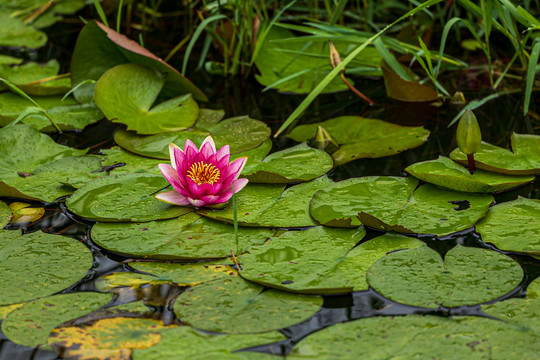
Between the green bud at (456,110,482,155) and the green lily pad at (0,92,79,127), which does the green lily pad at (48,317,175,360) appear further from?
the green lily pad at (0,92,79,127)

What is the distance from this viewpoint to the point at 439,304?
1.23 m

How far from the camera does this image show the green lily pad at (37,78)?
238 centimetres

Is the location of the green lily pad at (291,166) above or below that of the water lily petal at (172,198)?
above

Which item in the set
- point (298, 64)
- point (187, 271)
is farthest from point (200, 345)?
point (298, 64)

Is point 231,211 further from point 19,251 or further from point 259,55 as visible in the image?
point 259,55

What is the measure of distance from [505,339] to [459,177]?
1.86 ft

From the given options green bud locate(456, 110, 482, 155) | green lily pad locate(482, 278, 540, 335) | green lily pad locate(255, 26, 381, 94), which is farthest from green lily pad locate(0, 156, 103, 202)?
green lily pad locate(482, 278, 540, 335)

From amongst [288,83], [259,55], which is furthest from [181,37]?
[288,83]

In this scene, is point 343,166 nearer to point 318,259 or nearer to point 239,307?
point 318,259

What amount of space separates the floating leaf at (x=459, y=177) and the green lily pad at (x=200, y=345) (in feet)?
2.36

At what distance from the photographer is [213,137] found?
2057 mm

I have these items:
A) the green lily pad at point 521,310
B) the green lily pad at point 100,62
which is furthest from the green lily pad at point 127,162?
the green lily pad at point 521,310

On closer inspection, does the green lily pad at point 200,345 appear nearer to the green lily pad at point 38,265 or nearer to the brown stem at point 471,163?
the green lily pad at point 38,265

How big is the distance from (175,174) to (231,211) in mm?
187
